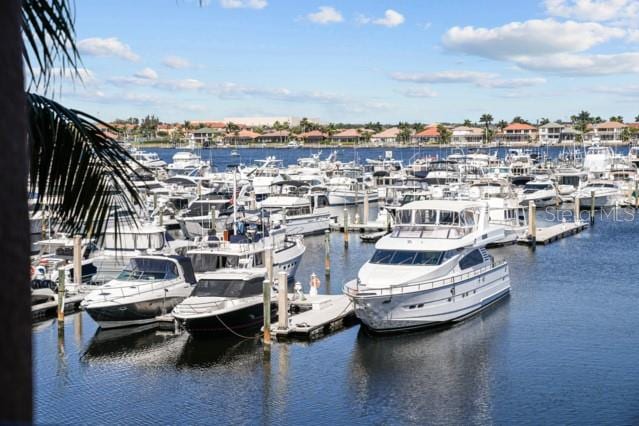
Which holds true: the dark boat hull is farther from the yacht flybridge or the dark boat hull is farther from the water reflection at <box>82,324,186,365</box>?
the yacht flybridge

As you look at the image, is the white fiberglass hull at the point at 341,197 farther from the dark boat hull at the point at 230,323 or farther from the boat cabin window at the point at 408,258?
the dark boat hull at the point at 230,323

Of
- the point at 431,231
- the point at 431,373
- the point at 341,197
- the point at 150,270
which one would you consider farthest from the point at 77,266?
the point at 341,197

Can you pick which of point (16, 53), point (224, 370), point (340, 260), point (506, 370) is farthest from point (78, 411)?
point (340, 260)

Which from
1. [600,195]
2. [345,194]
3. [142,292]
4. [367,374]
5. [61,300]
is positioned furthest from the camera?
[345,194]

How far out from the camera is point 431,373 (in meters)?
26.9

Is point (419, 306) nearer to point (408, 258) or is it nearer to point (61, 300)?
point (408, 258)

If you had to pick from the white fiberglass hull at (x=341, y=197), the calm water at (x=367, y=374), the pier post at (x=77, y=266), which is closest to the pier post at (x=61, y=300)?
the calm water at (x=367, y=374)

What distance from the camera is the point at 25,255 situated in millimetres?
3320

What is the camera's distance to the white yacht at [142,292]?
31.5 metres

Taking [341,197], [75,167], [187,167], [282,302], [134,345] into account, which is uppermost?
[75,167]

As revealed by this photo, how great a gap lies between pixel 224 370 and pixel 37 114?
21.9m

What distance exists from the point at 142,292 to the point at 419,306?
1071 cm

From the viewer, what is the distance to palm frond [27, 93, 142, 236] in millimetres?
6223

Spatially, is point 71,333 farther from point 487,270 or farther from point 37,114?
point 37,114
